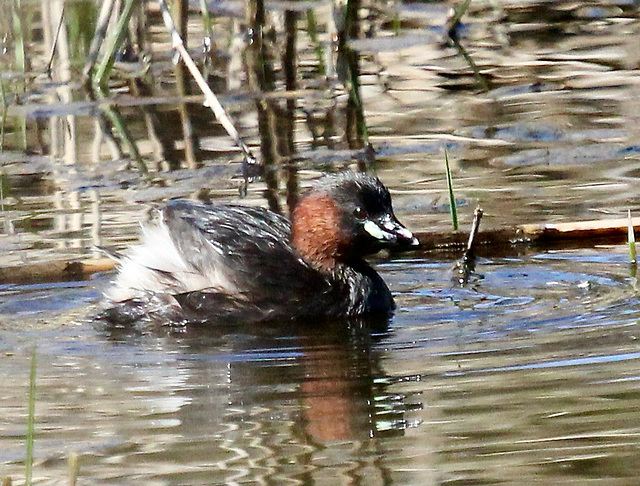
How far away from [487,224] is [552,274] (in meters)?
0.76

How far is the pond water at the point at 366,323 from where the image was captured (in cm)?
377

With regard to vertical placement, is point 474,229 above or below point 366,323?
above

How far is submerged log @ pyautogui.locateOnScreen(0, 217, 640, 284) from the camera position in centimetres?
632

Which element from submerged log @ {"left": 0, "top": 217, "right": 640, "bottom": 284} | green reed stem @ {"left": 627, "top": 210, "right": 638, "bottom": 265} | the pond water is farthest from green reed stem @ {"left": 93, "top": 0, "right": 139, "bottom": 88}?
green reed stem @ {"left": 627, "top": 210, "right": 638, "bottom": 265}

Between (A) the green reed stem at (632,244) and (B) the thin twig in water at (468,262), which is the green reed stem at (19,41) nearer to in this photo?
(B) the thin twig in water at (468,262)

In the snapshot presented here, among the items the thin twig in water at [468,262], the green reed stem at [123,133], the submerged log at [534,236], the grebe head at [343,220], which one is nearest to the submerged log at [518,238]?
the submerged log at [534,236]

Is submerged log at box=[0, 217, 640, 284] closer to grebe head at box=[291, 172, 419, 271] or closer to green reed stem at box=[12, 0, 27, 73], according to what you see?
grebe head at box=[291, 172, 419, 271]

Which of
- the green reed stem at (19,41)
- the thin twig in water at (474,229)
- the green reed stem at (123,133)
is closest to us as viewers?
the thin twig in water at (474,229)

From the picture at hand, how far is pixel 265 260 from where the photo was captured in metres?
5.79

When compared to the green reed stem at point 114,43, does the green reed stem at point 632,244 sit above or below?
below

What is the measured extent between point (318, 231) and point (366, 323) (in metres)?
0.49

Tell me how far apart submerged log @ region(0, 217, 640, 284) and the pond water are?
79 mm

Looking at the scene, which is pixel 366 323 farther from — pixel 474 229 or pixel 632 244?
pixel 632 244

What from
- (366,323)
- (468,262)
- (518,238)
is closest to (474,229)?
(468,262)
